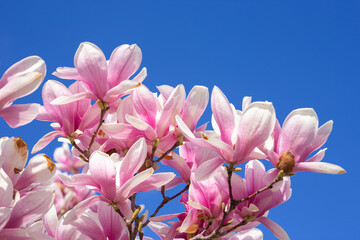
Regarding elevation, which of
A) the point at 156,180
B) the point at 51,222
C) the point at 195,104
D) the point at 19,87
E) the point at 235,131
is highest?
the point at 195,104

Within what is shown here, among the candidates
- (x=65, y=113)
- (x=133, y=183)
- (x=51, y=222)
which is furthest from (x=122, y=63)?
(x=51, y=222)

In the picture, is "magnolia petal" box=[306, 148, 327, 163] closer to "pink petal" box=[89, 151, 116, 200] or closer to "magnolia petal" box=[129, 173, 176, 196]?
"magnolia petal" box=[129, 173, 176, 196]

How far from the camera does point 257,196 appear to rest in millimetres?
1387

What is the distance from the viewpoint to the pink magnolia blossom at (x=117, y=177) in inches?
48.2

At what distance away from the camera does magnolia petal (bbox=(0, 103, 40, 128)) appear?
119 centimetres

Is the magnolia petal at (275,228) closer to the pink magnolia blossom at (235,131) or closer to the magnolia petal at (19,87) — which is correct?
the pink magnolia blossom at (235,131)

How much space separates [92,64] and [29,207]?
1.93ft

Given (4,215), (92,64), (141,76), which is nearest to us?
(4,215)

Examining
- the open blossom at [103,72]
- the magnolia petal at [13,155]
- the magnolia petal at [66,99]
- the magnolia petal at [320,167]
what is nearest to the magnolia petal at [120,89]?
the open blossom at [103,72]

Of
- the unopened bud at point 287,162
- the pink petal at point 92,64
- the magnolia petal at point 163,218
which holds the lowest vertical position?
the magnolia petal at point 163,218

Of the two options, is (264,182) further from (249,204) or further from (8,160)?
(8,160)

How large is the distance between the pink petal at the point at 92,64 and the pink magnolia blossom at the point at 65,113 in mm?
128

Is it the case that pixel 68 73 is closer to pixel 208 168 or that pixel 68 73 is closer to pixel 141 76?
pixel 141 76

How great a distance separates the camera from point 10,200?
3.57ft
